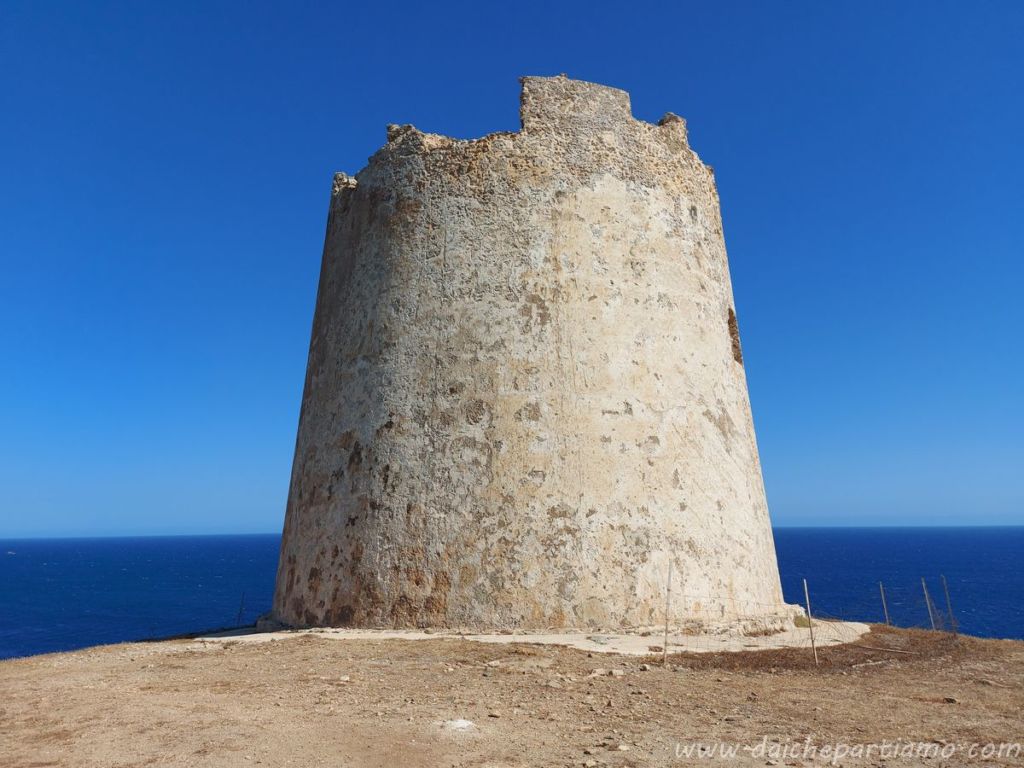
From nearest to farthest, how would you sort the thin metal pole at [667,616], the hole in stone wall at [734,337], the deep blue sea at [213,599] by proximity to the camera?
the thin metal pole at [667,616] → the hole in stone wall at [734,337] → the deep blue sea at [213,599]

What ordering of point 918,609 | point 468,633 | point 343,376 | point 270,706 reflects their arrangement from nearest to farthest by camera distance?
point 270,706 < point 468,633 < point 343,376 < point 918,609

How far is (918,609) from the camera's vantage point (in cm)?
4319

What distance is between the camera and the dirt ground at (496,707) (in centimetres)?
452

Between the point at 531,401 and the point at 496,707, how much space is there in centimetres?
428

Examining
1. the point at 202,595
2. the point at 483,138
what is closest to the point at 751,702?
the point at 483,138

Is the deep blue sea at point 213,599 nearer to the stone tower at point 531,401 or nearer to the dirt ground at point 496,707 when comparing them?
the stone tower at point 531,401

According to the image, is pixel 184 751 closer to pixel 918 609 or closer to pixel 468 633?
pixel 468 633

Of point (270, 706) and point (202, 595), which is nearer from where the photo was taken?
point (270, 706)

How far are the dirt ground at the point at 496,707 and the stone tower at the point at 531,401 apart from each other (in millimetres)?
1298

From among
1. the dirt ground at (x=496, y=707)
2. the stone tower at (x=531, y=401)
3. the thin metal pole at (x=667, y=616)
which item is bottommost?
the dirt ground at (x=496, y=707)

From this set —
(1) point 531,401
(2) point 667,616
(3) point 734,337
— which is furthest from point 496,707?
(3) point 734,337

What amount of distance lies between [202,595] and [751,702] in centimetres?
6364

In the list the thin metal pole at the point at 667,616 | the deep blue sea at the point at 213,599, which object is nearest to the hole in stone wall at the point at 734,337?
the thin metal pole at the point at 667,616

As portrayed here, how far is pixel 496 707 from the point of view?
5535 mm
